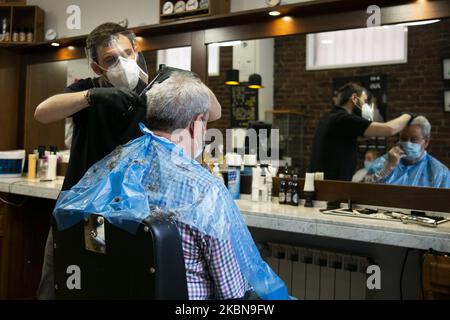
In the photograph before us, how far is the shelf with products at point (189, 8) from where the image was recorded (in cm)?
302

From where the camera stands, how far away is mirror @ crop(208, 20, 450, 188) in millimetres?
2658

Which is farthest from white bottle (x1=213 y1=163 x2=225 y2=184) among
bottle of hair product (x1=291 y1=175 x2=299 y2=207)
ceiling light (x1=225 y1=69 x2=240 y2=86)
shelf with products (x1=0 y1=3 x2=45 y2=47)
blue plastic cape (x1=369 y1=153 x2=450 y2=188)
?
shelf with products (x1=0 y1=3 x2=45 y2=47)

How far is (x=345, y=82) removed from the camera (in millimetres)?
3311

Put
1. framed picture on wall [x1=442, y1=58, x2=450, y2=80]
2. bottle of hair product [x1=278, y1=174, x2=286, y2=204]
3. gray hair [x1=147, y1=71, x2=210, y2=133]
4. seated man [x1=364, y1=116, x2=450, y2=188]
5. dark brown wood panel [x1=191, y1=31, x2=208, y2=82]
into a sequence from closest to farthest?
1. gray hair [x1=147, y1=71, x2=210, y2=133]
2. seated man [x1=364, y1=116, x2=450, y2=188]
3. bottle of hair product [x1=278, y1=174, x2=286, y2=204]
4. framed picture on wall [x1=442, y1=58, x2=450, y2=80]
5. dark brown wood panel [x1=191, y1=31, x2=208, y2=82]

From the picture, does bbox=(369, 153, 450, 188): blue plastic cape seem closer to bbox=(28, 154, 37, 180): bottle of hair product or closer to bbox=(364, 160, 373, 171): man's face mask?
bbox=(364, 160, 373, 171): man's face mask

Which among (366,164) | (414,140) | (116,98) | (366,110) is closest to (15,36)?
(116,98)

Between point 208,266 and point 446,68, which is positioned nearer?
point 208,266

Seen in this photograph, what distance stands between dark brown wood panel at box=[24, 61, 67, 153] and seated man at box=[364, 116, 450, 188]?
282cm

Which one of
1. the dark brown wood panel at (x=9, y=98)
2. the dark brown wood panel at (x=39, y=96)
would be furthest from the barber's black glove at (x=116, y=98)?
the dark brown wood panel at (x=9, y=98)

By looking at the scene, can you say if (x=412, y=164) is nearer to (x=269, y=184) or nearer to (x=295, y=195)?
(x=295, y=195)

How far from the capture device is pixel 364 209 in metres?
2.50

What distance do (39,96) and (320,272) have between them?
9.83ft

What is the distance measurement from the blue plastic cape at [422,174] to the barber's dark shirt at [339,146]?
26 centimetres

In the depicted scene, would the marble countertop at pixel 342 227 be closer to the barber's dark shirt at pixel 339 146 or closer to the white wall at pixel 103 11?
the barber's dark shirt at pixel 339 146
